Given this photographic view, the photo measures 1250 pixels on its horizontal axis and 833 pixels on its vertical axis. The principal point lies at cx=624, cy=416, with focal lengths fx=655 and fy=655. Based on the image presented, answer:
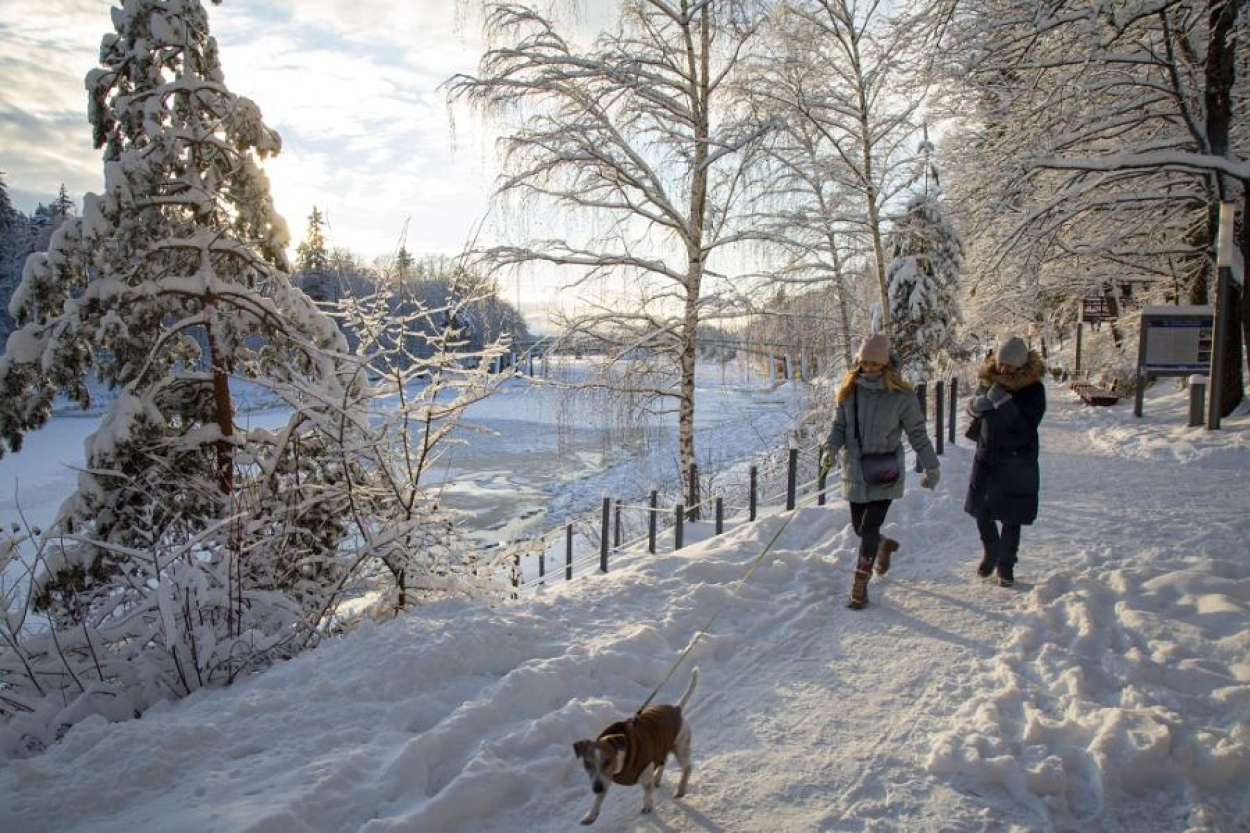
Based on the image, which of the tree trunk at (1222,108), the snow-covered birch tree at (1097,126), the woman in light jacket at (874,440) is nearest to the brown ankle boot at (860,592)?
the woman in light jacket at (874,440)

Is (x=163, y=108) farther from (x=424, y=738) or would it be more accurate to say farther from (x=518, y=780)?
(x=518, y=780)

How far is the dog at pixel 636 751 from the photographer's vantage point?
2.39 m

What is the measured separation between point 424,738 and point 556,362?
7228mm

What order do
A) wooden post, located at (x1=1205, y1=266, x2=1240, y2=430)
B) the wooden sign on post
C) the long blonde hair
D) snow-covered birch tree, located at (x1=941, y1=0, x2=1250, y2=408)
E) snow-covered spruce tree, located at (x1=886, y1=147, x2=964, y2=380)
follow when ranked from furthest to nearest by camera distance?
snow-covered spruce tree, located at (x1=886, y1=147, x2=964, y2=380) < the wooden sign on post < wooden post, located at (x1=1205, y1=266, x2=1240, y2=430) < snow-covered birch tree, located at (x1=941, y1=0, x2=1250, y2=408) < the long blonde hair

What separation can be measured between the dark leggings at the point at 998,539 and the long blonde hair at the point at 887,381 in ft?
4.13

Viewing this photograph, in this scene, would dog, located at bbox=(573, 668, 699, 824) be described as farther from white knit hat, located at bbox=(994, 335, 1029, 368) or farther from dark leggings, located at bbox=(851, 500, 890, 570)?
white knit hat, located at bbox=(994, 335, 1029, 368)

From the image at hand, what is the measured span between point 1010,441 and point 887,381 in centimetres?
106

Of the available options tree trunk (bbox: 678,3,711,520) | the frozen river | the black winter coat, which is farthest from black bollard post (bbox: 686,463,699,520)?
the black winter coat

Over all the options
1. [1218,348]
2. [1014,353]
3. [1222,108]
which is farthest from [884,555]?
[1222,108]

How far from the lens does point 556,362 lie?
9875 millimetres

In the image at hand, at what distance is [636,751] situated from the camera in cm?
246

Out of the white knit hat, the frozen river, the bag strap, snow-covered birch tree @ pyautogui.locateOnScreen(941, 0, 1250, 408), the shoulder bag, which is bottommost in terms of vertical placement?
the frozen river

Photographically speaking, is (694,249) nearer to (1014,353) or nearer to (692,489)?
(692,489)

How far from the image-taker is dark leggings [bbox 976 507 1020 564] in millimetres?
4805
